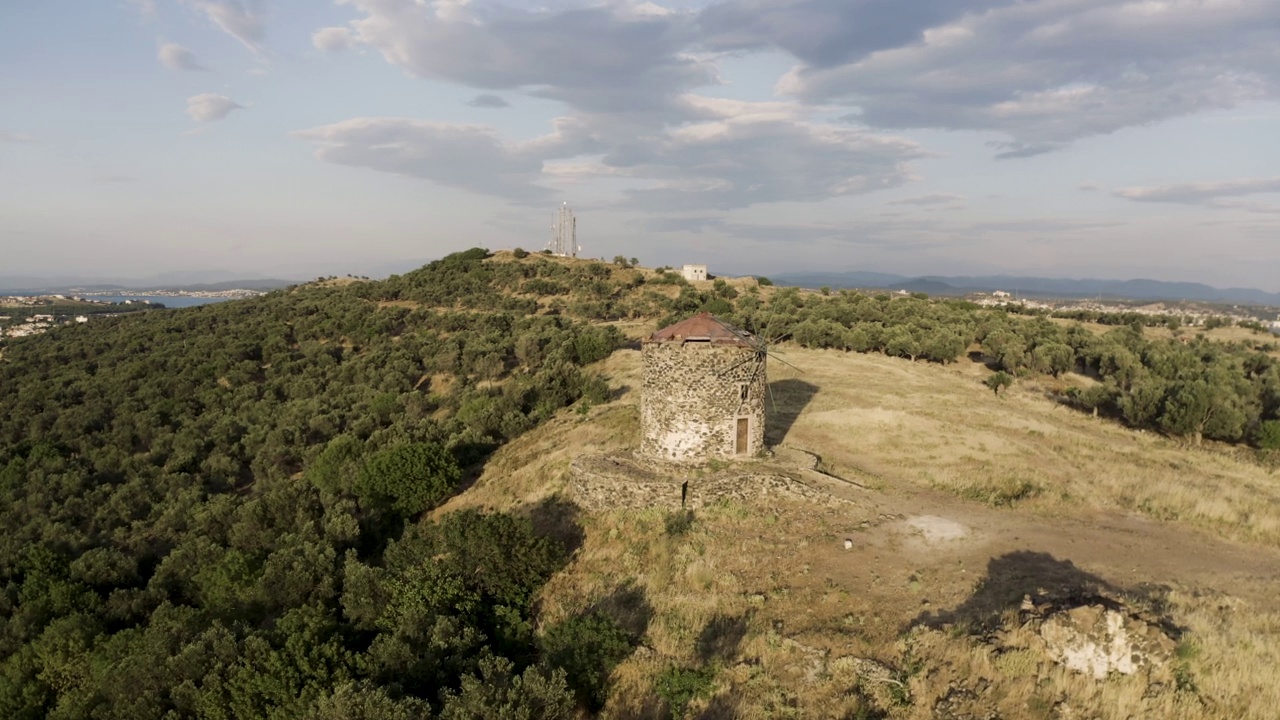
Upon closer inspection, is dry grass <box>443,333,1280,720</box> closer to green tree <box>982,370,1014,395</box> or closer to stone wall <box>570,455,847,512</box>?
stone wall <box>570,455,847,512</box>

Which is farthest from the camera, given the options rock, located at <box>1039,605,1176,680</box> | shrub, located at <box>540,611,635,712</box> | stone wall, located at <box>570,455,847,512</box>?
stone wall, located at <box>570,455,847,512</box>

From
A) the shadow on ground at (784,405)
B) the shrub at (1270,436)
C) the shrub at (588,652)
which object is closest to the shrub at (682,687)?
the shrub at (588,652)

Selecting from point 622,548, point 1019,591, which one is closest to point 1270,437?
point 1019,591

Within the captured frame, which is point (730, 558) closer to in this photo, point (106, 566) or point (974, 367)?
point (106, 566)

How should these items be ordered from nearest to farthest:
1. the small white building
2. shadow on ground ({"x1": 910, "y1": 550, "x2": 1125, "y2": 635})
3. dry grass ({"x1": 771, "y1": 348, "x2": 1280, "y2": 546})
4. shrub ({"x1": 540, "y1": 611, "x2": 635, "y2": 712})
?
shadow on ground ({"x1": 910, "y1": 550, "x2": 1125, "y2": 635})
shrub ({"x1": 540, "y1": 611, "x2": 635, "y2": 712})
dry grass ({"x1": 771, "y1": 348, "x2": 1280, "y2": 546})
the small white building

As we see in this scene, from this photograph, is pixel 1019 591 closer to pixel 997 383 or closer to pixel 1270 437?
pixel 1270 437

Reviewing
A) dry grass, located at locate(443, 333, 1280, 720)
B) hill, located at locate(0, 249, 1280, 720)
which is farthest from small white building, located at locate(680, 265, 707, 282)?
dry grass, located at locate(443, 333, 1280, 720)

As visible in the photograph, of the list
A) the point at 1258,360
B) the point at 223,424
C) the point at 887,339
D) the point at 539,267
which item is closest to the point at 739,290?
the point at 539,267

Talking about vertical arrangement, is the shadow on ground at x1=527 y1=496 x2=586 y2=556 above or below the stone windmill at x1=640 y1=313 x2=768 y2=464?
below
